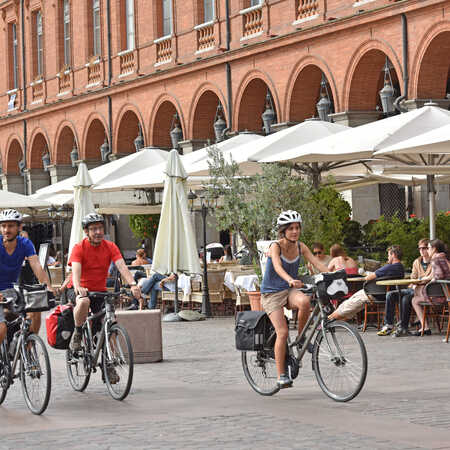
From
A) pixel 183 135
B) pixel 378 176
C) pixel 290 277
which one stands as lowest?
pixel 290 277

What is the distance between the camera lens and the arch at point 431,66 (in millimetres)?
22938

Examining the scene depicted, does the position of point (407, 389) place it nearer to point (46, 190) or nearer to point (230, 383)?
point (230, 383)

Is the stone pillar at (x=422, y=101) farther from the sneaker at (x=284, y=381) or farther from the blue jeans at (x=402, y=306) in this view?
the sneaker at (x=284, y=381)

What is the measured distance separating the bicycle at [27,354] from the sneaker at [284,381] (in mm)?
1833

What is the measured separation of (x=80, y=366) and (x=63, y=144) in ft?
99.0

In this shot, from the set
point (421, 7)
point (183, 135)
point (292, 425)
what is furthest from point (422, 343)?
point (183, 135)

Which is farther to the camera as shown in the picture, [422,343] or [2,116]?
[2,116]

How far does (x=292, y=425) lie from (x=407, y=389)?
6.60 feet

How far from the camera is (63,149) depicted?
39844mm

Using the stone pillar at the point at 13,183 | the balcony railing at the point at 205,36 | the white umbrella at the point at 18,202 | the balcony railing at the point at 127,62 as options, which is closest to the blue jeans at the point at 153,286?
the white umbrella at the point at 18,202

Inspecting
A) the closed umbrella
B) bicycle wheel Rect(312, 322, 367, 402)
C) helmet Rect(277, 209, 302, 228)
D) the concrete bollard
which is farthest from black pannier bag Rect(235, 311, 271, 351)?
the closed umbrella

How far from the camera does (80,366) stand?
10117mm

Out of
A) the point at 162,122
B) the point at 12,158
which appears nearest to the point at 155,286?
the point at 162,122

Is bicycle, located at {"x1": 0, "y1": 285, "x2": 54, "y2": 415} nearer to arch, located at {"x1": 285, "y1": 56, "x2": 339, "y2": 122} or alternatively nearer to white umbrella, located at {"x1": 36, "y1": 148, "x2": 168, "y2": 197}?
white umbrella, located at {"x1": 36, "y1": 148, "x2": 168, "y2": 197}
